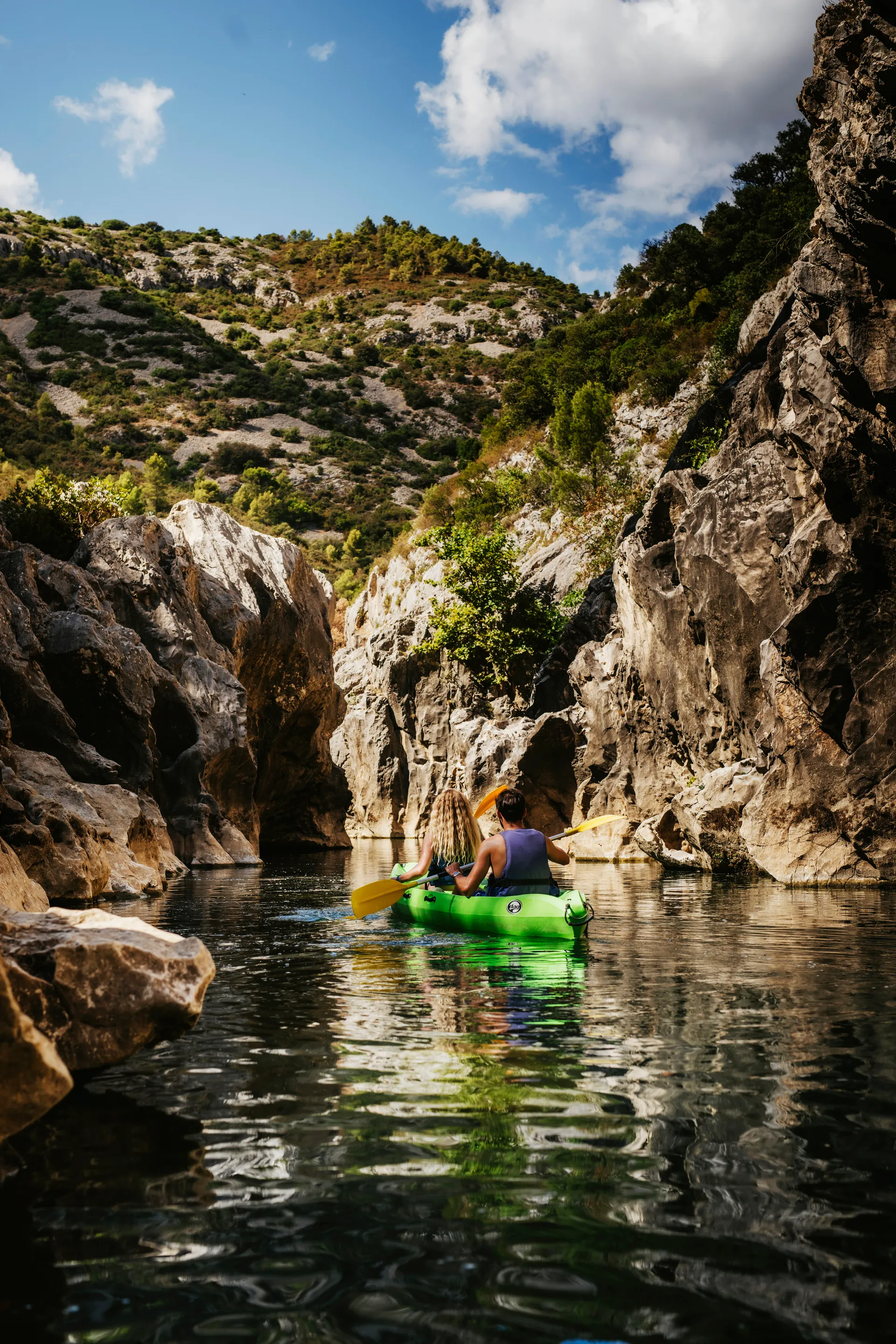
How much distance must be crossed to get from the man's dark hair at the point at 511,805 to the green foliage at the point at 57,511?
20966mm

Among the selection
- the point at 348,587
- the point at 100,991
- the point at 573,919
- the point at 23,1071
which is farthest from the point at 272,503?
the point at 23,1071

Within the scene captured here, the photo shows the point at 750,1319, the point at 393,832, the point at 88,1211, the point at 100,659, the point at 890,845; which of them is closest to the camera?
the point at 750,1319

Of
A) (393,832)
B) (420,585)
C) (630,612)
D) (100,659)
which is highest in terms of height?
(420,585)

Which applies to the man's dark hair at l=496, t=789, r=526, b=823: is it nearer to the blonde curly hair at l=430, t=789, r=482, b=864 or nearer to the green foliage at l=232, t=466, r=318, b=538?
the blonde curly hair at l=430, t=789, r=482, b=864

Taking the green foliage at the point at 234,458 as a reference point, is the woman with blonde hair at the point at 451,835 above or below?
below

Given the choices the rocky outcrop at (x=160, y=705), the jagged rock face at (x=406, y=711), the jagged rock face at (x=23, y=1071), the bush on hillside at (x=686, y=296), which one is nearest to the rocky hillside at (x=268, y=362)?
the jagged rock face at (x=406, y=711)

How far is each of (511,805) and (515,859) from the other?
2.37ft

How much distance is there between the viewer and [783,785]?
61.1ft

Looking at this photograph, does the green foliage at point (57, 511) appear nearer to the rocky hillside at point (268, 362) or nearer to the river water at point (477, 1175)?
Result: the rocky hillside at point (268, 362)

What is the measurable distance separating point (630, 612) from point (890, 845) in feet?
44.0

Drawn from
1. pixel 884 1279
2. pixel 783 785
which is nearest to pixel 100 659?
pixel 783 785

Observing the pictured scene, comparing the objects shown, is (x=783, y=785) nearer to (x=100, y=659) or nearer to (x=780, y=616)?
(x=780, y=616)

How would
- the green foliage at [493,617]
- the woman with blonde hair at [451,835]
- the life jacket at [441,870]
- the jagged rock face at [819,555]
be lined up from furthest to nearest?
the green foliage at [493,617] < the jagged rock face at [819,555] < the woman with blonde hair at [451,835] < the life jacket at [441,870]

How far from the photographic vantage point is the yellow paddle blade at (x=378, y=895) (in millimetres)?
12602
